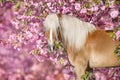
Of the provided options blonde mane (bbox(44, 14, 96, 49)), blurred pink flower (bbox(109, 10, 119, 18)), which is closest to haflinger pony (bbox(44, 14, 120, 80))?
blonde mane (bbox(44, 14, 96, 49))

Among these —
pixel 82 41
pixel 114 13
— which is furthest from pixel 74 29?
pixel 114 13

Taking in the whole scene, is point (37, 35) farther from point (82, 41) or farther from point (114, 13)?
point (114, 13)

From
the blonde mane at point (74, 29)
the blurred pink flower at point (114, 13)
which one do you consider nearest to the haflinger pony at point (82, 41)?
the blonde mane at point (74, 29)

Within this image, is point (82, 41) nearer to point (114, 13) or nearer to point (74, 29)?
→ point (74, 29)

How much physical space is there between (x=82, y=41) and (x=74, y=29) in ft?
0.25

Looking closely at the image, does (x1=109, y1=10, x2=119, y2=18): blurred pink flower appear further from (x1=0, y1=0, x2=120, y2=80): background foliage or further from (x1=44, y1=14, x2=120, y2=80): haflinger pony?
(x1=44, y1=14, x2=120, y2=80): haflinger pony

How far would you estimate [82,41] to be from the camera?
2.04 m

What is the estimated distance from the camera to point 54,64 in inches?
86.4

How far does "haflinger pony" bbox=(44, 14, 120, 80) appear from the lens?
1.99 m

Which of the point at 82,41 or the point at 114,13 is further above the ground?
the point at 114,13

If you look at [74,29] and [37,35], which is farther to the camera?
[37,35]

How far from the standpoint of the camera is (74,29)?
2.02 meters

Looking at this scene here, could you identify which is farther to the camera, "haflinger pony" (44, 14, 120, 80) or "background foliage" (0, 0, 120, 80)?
"background foliage" (0, 0, 120, 80)

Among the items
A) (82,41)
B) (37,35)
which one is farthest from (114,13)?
(37,35)
